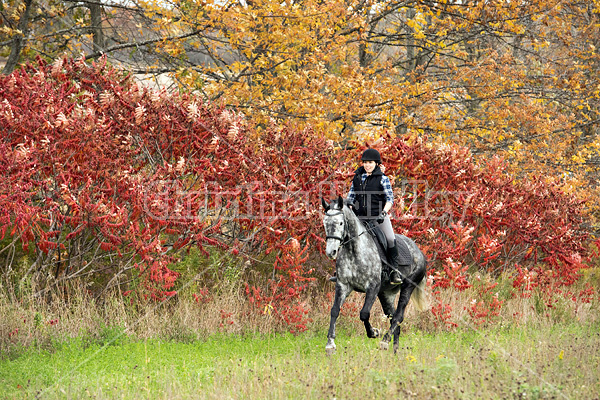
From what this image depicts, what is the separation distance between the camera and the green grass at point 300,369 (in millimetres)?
5797

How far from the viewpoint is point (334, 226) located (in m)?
7.04

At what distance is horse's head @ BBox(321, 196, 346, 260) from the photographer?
22.7ft

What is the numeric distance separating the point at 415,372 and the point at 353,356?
1176 mm

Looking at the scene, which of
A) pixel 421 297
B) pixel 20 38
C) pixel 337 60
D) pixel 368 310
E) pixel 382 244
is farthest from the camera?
pixel 337 60

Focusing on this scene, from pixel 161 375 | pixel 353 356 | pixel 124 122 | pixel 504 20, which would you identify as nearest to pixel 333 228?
pixel 353 356

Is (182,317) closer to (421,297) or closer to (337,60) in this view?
(421,297)

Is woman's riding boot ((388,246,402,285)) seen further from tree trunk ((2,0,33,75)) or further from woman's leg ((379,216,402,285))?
tree trunk ((2,0,33,75))

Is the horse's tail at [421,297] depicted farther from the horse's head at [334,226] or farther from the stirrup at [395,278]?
the horse's head at [334,226]

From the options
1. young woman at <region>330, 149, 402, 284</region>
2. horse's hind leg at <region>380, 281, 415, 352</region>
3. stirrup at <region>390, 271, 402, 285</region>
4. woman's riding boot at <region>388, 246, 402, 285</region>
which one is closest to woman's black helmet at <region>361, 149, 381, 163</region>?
young woman at <region>330, 149, 402, 284</region>

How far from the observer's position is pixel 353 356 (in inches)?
281

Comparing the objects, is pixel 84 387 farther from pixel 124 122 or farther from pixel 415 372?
pixel 124 122

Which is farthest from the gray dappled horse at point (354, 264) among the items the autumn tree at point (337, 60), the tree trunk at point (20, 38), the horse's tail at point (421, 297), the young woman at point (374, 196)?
the tree trunk at point (20, 38)

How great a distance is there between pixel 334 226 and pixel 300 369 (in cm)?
172

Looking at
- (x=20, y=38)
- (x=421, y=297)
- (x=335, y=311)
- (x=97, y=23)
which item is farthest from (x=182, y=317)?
(x=97, y=23)
